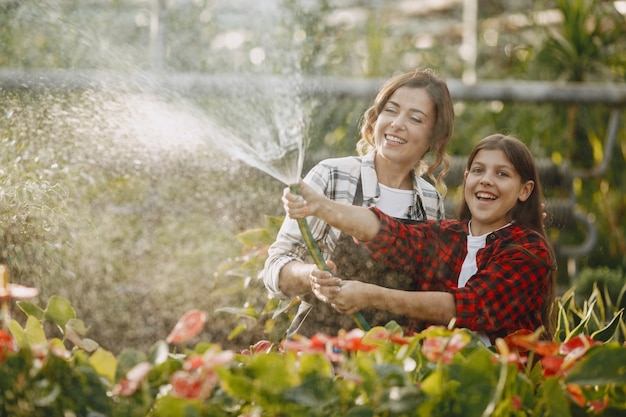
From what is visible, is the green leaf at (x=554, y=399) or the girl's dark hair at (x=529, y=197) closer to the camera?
the green leaf at (x=554, y=399)

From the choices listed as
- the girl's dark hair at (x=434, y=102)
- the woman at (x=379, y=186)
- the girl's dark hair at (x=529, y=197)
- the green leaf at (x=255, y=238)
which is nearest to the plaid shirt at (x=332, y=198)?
the woman at (x=379, y=186)

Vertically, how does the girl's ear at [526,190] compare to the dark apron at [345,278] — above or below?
above

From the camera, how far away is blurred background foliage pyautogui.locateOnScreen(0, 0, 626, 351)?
2.39m

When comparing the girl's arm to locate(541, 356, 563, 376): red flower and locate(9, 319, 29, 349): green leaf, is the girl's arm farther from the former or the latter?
locate(9, 319, 29, 349): green leaf

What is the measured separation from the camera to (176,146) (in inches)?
121

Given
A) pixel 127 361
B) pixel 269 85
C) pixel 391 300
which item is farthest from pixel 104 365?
pixel 269 85

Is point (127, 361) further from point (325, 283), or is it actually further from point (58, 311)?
point (325, 283)

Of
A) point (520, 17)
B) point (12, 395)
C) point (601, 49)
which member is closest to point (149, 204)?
point (12, 395)

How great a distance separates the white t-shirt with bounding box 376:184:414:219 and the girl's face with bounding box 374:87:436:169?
0.08 metres

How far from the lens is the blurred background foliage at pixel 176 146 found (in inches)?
94.1

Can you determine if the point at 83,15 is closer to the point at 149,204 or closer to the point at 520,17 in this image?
the point at 149,204

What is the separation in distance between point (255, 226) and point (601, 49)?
343cm

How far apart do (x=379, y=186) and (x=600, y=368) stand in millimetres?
969

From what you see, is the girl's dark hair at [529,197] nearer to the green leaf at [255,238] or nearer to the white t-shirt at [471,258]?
the white t-shirt at [471,258]
